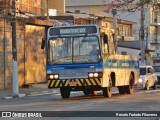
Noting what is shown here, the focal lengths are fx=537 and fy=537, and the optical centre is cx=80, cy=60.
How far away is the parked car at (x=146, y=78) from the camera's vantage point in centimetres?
3391

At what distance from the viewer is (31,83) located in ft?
132

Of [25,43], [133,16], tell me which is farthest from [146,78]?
[133,16]

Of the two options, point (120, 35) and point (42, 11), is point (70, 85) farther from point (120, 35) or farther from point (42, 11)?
point (120, 35)

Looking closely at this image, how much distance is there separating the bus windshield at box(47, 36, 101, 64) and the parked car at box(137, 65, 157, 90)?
979 centimetres

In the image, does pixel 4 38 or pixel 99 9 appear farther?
pixel 99 9

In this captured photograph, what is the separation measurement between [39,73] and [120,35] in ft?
120

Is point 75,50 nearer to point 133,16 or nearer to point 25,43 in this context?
point 25,43

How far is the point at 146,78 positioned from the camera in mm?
33938

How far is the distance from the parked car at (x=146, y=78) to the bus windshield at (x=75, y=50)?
9.79 meters

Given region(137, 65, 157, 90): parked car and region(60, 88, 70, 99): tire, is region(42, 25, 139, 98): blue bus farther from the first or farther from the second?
region(137, 65, 157, 90): parked car

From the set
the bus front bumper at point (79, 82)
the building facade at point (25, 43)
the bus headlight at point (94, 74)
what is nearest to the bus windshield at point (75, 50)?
the bus headlight at point (94, 74)

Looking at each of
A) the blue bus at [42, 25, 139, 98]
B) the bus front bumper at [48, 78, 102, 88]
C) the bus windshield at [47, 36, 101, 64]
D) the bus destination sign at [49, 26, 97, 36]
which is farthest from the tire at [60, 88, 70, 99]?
the bus destination sign at [49, 26, 97, 36]

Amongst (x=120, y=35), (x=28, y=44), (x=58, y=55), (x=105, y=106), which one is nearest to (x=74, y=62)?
(x=58, y=55)

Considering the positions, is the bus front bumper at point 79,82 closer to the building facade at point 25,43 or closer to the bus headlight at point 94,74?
the bus headlight at point 94,74
